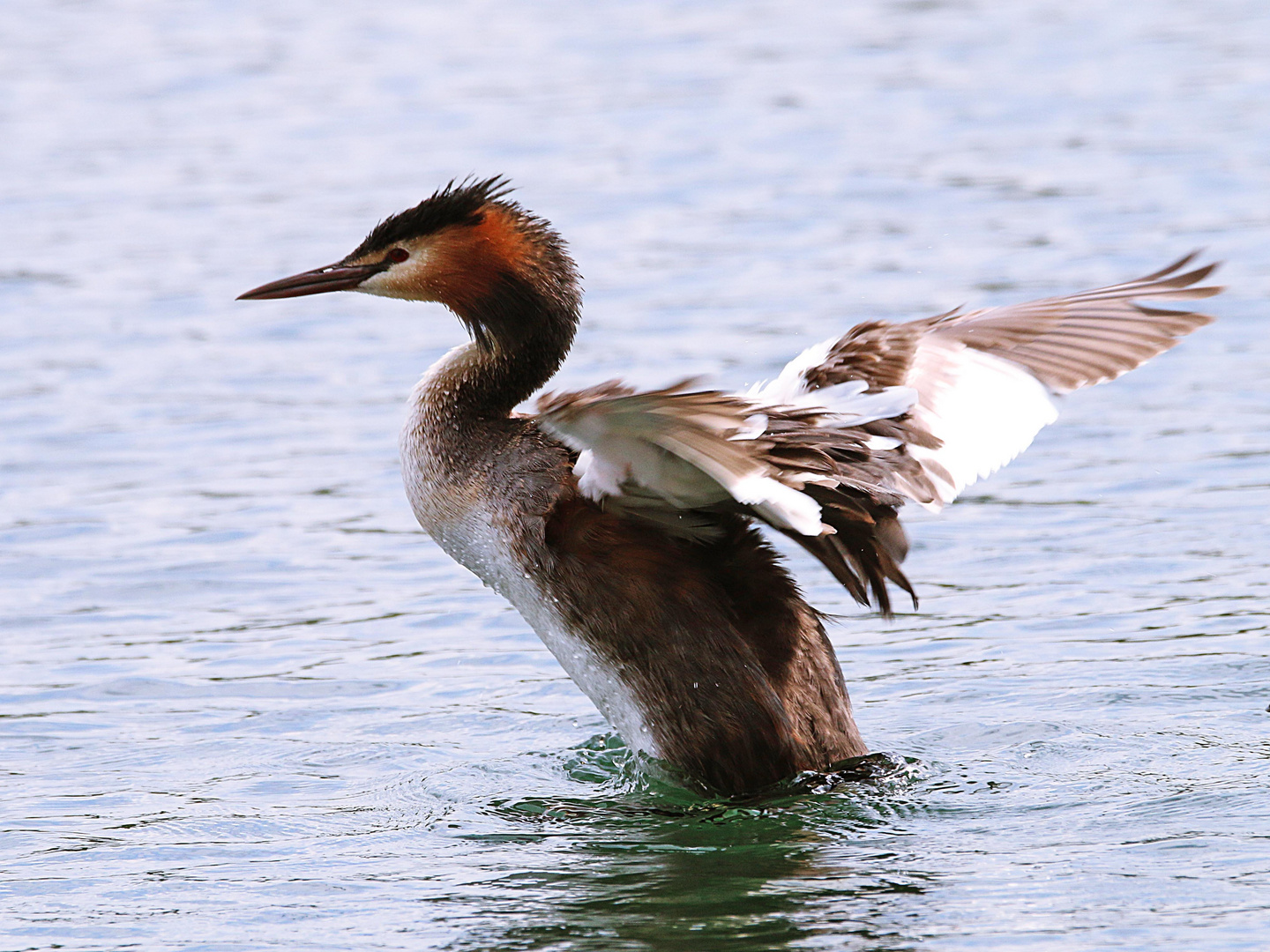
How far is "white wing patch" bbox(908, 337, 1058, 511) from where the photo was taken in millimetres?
6191

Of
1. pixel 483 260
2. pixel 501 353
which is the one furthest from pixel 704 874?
pixel 483 260

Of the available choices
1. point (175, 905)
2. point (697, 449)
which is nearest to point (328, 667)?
point (175, 905)

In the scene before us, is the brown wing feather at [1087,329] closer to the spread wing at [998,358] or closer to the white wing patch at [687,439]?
the spread wing at [998,358]

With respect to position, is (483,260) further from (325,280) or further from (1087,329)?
(1087,329)

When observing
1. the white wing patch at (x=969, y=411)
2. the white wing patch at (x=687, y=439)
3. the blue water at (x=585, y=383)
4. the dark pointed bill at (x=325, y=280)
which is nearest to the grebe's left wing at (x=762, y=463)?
the white wing patch at (x=687, y=439)

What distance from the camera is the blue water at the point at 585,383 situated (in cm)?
563

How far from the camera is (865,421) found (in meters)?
5.98

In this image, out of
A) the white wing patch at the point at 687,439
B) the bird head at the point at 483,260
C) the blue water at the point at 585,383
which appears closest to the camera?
the white wing patch at the point at 687,439

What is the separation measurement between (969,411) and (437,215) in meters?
1.75

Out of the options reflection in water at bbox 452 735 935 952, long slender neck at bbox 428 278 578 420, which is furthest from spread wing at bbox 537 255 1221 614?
reflection in water at bbox 452 735 935 952

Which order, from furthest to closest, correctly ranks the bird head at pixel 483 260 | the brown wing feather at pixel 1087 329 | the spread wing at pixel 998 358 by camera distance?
the brown wing feather at pixel 1087 329 → the spread wing at pixel 998 358 → the bird head at pixel 483 260

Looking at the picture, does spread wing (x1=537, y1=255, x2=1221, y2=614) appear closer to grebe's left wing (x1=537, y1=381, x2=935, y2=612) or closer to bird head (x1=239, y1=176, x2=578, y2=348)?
grebe's left wing (x1=537, y1=381, x2=935, y2=612)

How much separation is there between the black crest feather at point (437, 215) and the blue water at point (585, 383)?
1694 millimetres

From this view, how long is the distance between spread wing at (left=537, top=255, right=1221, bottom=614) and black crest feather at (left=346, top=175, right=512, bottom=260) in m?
0.79
